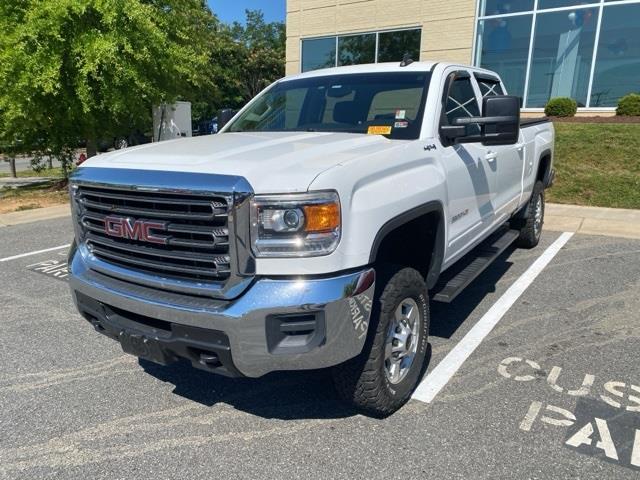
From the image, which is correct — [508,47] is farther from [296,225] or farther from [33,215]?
[296,225]

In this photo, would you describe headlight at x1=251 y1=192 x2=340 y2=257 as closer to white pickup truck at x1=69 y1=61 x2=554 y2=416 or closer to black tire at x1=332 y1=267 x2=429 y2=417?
white pickup truck at x1=69 y1=61 x2=554 y2=416

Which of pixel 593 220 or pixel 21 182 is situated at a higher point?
pixel 593 220

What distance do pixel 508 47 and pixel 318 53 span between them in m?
7.27

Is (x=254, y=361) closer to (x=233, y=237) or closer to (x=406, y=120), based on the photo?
(x=233, y=237)

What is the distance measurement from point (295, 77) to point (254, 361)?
119 inches

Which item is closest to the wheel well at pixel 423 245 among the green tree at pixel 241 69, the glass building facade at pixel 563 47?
the glass building facade at pixel 563 47

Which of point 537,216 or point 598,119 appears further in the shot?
point 598,119

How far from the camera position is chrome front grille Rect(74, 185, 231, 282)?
229cm

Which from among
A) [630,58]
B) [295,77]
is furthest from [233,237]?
[630,58]

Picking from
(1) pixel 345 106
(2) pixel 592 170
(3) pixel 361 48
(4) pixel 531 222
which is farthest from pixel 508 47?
(1) pixel 345 106

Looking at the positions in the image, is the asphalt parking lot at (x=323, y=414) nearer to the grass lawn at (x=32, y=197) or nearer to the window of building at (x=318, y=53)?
the grass lawn at (x=32, y=197)

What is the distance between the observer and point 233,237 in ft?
7.36

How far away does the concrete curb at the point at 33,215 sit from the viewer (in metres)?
9.04

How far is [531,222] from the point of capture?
20.9 feet
